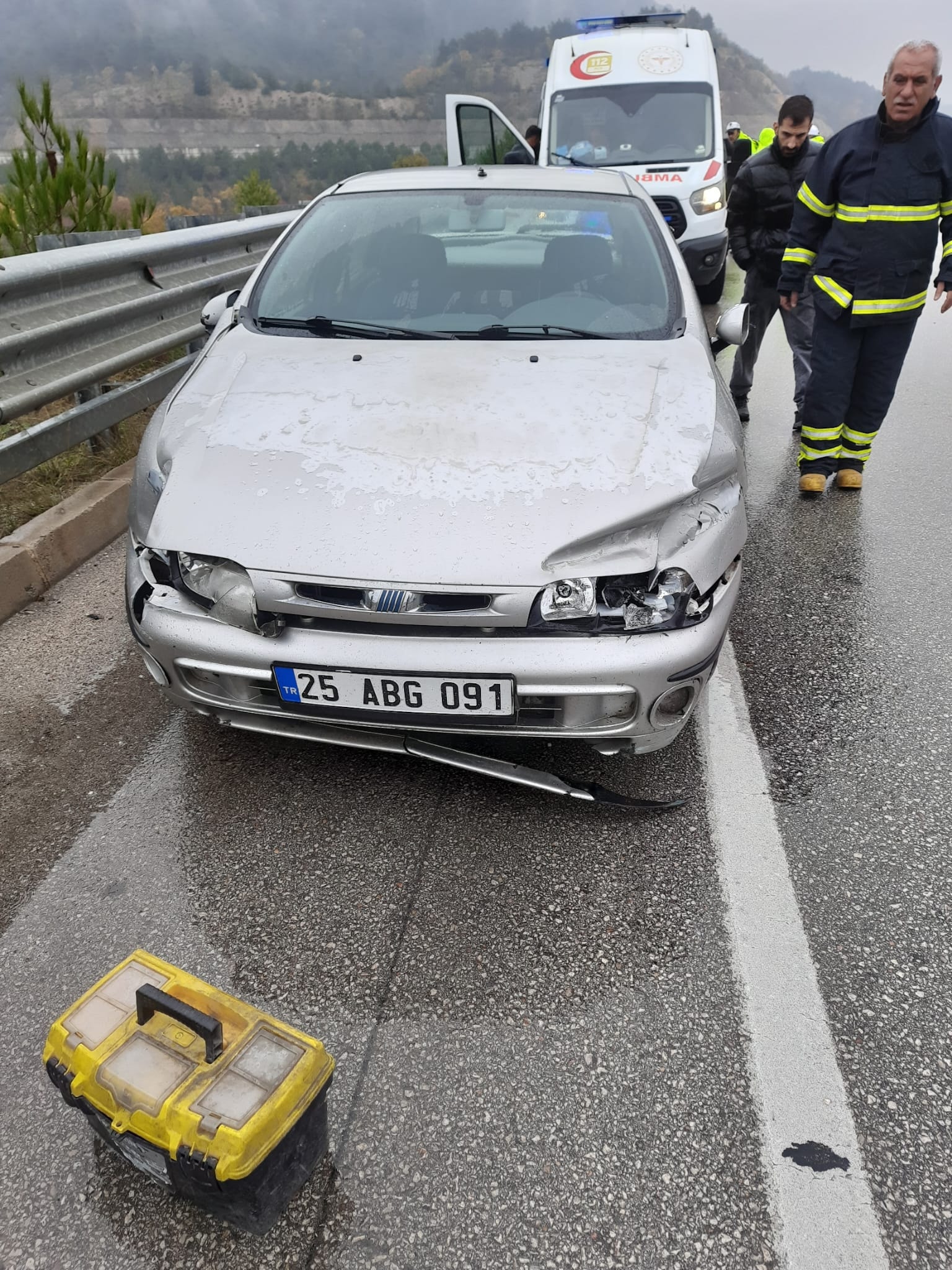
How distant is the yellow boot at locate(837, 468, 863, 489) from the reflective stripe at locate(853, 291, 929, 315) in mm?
861

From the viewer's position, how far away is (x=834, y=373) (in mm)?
4645

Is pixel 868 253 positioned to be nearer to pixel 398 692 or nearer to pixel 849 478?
pixel 849 478

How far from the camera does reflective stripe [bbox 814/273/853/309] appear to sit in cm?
443

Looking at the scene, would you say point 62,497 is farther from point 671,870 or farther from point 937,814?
point 937,814

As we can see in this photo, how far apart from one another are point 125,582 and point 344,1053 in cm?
145

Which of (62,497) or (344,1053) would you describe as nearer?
(344,1053)

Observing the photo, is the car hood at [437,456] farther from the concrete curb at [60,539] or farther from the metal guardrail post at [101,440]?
the metal guardrail post at [101,440]

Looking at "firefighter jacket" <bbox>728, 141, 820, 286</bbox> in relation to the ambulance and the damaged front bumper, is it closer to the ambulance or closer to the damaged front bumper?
the ambulance

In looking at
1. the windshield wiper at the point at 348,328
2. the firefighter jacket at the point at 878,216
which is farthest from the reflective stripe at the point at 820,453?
the windshield wiper at the point at 348,328

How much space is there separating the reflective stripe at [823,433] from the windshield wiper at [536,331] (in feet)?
6.89

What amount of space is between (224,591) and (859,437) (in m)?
3.75

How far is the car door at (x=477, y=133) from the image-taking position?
9.71 meters

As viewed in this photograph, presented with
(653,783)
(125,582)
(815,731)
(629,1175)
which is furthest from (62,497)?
(629,1175)

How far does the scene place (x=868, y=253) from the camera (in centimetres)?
429
